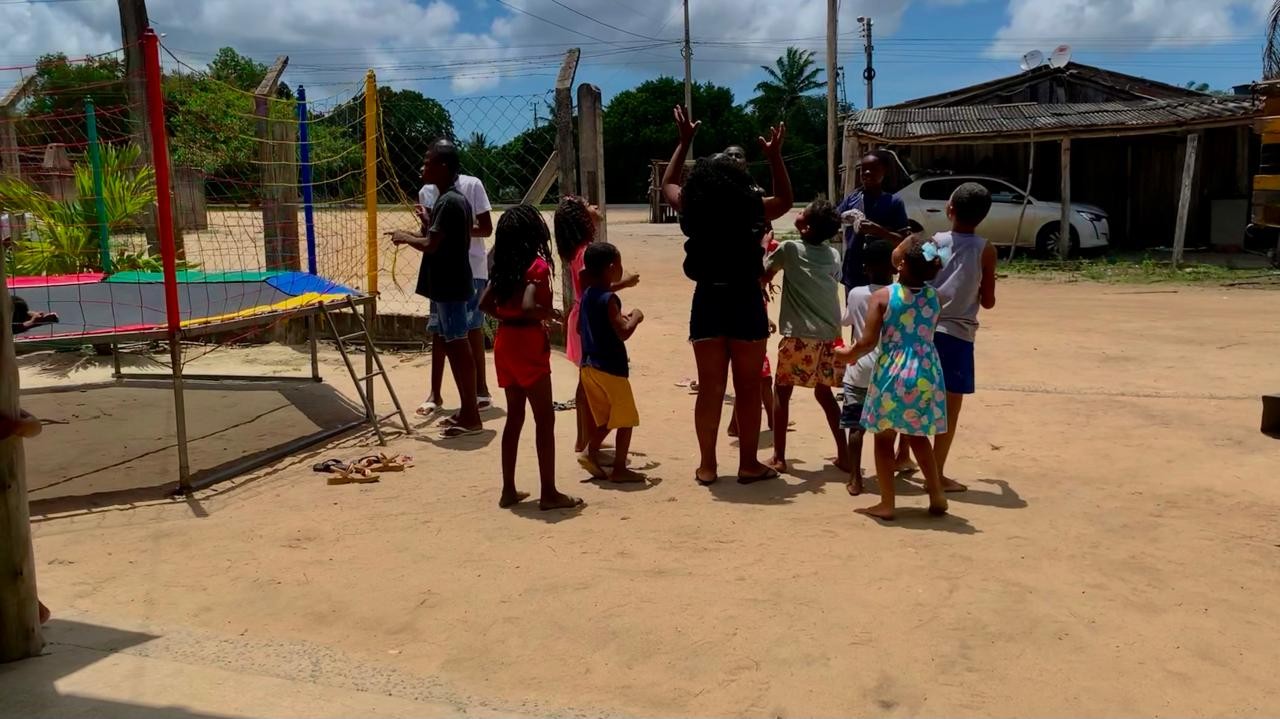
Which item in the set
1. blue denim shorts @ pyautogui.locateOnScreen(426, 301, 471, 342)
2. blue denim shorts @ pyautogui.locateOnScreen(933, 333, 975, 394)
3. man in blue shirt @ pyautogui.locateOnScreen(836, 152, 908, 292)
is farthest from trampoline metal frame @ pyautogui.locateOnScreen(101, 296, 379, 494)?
blue denim shorts @ pyautogui.locateOnScreen(933, 333, 975, 394)

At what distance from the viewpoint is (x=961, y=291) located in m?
4.79

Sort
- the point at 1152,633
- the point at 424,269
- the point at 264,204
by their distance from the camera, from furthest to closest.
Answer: the point at 264,204, the point at 424,269, the point at 1152,633

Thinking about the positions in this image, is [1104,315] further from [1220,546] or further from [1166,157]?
[1166,157]

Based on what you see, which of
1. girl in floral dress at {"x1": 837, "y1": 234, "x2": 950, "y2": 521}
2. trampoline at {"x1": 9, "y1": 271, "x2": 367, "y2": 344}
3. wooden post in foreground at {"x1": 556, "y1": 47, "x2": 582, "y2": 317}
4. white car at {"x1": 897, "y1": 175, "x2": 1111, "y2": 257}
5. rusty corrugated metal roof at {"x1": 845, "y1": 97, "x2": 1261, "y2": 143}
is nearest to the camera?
girl in floral dress at {"x1": 837, "y1": 234, "x2": 950, "y2": 521}

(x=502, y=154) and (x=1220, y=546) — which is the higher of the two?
(x=502, y=154)

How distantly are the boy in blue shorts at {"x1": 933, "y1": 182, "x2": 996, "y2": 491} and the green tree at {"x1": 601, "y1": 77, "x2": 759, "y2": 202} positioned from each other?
4249cm

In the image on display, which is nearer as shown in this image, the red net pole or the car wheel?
the red net pole

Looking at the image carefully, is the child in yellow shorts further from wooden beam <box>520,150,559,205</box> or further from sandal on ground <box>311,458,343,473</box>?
wooden beam <box>520,150,559,205</box>

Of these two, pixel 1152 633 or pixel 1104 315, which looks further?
pixel 1104 315

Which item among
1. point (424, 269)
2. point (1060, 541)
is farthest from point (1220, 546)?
point (424, 269)

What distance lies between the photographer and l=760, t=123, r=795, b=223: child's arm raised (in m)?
4.92

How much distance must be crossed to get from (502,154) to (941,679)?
7.11 meters

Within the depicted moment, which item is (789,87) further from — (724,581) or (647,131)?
(724,581)

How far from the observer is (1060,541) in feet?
13.8
